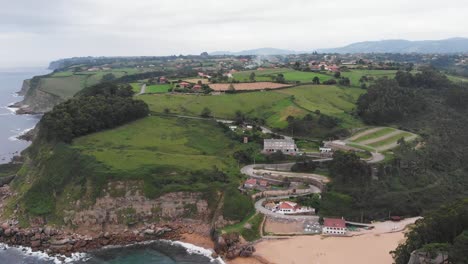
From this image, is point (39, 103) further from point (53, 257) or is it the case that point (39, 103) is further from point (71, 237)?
point (53, 257)

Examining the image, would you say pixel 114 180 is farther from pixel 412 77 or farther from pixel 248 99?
pixel 412 77

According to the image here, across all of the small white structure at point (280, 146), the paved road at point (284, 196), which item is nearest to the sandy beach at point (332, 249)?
the paved road at point (284, 196)

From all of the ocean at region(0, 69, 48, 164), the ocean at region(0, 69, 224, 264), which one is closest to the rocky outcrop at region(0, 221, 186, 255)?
the ocean at region(0, 69, 224, 264)

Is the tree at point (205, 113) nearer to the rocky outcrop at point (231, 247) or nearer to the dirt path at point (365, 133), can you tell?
the dirt path at point (365, 133)

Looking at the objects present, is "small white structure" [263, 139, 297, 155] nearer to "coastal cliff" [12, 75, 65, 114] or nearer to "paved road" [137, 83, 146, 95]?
"paved road" [137, 83, 146, 95]

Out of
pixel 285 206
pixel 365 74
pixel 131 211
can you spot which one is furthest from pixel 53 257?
pixel 365 74

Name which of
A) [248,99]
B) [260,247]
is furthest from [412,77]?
[260,247]
